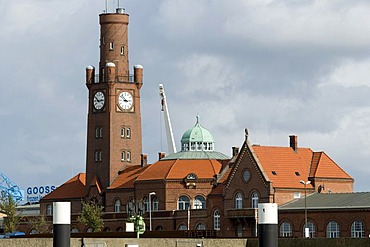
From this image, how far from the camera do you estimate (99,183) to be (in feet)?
477

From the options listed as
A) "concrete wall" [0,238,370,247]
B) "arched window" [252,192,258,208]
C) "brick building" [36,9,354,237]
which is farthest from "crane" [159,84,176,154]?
"concrete wall" [0,238,370,247]

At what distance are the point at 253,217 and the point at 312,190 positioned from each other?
8034 millimetres

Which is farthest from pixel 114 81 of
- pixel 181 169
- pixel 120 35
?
pixel 181 169

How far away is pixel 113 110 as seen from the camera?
14625 cm

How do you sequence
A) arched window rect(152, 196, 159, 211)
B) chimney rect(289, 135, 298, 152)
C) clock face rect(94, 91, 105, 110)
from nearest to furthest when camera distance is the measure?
chimney rect(289, 135, 298, 152) → arched window rect(152, 196, 159, 211) → clock face rect(94, 91, 105, 110)

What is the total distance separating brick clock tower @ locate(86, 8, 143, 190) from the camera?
146 m

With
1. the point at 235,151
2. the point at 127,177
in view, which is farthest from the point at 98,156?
the point at 235,151

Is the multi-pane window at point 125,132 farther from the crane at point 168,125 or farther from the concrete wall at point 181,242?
the concrete wall at point 181,242

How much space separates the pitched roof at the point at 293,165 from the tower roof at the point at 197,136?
23.3 metres

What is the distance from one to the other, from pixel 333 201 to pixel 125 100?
146 feet

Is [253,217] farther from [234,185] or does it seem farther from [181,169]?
[181,169]

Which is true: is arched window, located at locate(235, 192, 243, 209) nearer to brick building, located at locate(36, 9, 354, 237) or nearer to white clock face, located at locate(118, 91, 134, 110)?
brick building, located at locate(36, 9, 354, 237)

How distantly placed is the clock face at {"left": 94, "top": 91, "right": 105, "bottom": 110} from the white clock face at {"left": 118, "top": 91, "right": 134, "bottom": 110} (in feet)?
7.52

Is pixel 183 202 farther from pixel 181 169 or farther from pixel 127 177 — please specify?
pixel 127 177
